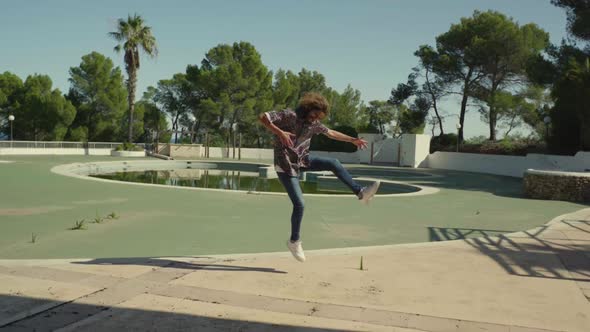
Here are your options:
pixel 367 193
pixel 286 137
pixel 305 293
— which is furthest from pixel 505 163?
pixel 305 293

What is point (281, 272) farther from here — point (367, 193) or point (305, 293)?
point (367, 193)

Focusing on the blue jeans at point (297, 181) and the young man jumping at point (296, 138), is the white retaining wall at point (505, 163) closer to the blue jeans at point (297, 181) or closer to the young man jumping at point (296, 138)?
the blue jeans at point (297, 181)

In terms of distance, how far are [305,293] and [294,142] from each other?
135 cm

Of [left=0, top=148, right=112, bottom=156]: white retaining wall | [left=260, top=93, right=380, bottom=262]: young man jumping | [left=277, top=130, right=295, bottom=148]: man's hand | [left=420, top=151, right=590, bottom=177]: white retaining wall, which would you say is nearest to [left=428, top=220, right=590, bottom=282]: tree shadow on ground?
[left=260, top=93, right=380, bottom=262]: young man jumping

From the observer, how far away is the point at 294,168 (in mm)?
4367

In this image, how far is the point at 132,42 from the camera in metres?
32.3

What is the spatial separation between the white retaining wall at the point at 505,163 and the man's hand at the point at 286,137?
16453mm

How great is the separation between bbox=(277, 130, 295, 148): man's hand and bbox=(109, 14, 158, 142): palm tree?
29984 mm

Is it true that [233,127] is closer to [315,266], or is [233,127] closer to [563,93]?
[563,93]

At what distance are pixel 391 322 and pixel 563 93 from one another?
20735mm

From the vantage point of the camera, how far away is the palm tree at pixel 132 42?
105 ft

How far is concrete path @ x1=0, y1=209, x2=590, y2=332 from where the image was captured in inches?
122

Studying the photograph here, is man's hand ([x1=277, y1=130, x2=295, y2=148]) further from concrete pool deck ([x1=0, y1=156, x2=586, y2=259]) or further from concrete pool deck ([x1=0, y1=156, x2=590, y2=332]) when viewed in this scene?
concrete pool deck ([x1=0, y1=156, x2=586, y2=259])

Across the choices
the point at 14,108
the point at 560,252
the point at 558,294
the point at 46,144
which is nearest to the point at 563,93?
the point at 560,252
